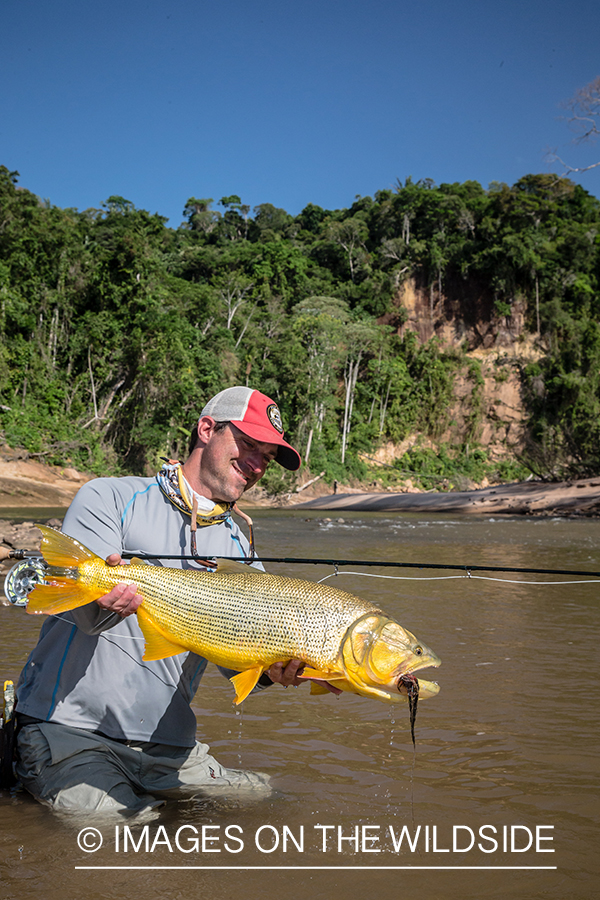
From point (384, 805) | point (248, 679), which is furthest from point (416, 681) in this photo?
point (384, 805)

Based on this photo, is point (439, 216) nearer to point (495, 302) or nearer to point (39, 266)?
point (495, 302)

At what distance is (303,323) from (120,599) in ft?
138

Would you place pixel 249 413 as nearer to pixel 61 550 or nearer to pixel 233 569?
pixel 233 569

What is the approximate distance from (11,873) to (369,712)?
8.97ft

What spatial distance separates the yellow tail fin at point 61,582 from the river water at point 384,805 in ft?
3.08

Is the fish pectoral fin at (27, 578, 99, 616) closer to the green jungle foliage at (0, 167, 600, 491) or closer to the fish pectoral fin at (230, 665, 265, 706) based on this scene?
the fish pectoral fin at (230, 665, 265, 706)

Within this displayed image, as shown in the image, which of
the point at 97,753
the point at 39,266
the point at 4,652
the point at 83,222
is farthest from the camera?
the point at 83,222

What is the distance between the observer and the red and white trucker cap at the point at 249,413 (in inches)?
121

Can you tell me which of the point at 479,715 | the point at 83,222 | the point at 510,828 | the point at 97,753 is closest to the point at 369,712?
the point at 479,715

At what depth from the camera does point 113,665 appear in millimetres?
2863

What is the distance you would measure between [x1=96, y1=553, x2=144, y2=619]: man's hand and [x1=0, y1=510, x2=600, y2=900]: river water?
911 millimetres

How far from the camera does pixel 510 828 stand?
9.65ft

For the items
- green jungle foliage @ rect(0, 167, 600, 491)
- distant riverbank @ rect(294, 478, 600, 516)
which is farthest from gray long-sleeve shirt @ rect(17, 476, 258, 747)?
green jungle foliage @ rect(0, 167, 600, 491)

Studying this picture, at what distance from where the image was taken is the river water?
98.0 inches
